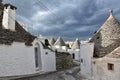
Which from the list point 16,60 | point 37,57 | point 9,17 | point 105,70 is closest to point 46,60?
point 37,57

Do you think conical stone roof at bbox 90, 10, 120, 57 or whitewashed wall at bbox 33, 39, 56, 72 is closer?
conical stone roof at bbox 90, 10, 120, 57

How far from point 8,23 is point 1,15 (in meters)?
2.26

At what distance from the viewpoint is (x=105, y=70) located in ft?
53.9

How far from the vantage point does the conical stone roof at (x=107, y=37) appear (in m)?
20.5

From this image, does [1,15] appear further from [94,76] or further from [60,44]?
[60,44]

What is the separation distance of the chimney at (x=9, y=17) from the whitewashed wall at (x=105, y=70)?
31.3 ft

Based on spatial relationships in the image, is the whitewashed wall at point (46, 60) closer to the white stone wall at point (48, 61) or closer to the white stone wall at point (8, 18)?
the white stone wall at point (48, 61)

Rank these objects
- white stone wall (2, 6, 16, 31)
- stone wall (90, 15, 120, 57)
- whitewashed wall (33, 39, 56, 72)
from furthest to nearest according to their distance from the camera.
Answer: whitewashed wall (33, 39, 56, 72) < stone wall (90, 15, 120, 57) < white stone wall (2, 6, 16, 31)

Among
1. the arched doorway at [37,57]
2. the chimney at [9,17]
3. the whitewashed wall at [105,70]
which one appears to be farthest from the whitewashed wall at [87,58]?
the chimney at [9,17]

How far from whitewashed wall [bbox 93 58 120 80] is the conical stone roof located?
6.29ft

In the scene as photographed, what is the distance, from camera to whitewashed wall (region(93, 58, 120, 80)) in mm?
14422

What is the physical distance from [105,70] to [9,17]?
36.7 feet

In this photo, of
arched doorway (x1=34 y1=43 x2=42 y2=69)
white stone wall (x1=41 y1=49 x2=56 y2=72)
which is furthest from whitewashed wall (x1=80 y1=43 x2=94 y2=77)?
arched doorway (x1=34 y1=43 x2=42 y2=69)

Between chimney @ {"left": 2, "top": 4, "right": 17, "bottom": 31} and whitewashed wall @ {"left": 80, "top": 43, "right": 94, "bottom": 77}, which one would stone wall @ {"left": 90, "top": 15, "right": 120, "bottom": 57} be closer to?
whitewashed wall @ {"left": 80, "top": 43, "right": 94, "bottom": 77}
